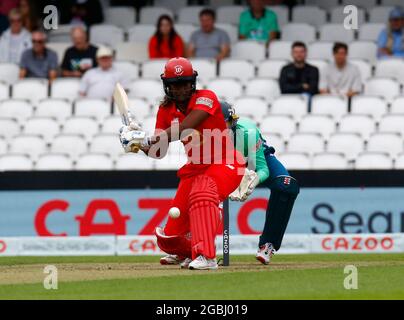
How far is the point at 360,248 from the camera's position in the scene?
48.9ft

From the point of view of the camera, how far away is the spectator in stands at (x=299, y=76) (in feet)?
57.2

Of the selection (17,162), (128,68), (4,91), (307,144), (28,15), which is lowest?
(17,162)

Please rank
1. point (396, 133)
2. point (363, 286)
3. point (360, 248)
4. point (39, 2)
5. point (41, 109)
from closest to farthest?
point (363, 286)
point (360, 248)
point (396, 133)
point (41, 109)
point (39, 2)

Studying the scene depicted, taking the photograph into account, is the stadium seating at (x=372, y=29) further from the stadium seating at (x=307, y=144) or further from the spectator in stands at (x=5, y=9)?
the spectator in stands at (x=5, y=9)

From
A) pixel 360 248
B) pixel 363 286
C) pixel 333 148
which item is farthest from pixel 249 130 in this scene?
pixel 333 148

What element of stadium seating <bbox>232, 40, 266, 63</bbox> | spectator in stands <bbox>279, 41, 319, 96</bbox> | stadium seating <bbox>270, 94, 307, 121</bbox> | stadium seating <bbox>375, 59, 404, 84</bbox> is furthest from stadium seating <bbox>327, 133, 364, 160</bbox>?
stadium seating <bbox>232, 40, 266, 63</bbox>

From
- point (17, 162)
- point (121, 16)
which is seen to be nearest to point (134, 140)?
point (17, 162)

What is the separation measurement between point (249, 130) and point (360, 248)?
159 inches

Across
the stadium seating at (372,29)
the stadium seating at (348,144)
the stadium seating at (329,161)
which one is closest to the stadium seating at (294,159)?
the stadium seating at (329,161)

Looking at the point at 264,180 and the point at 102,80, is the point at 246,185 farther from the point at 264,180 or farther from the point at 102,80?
the point at 102,80

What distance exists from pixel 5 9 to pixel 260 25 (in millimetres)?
4034

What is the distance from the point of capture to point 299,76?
1761 centimetres

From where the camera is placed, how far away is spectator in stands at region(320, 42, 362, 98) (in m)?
17.4
